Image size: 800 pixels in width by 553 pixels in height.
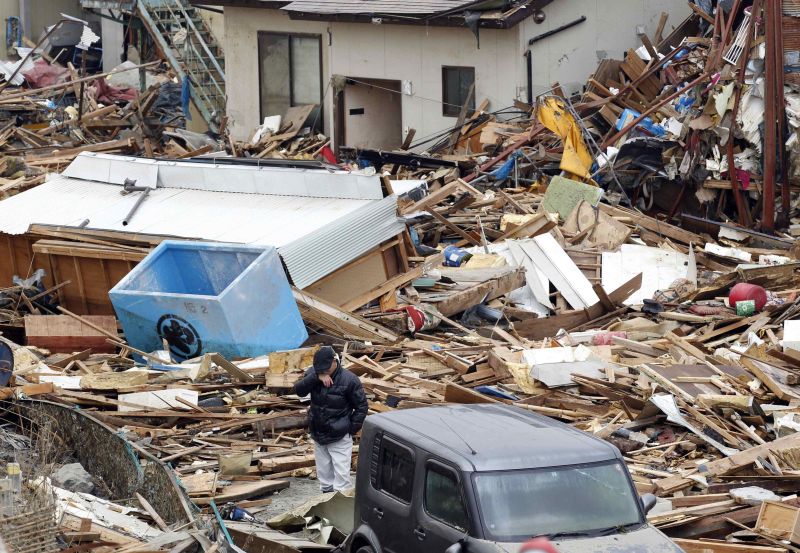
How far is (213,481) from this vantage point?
396 inches

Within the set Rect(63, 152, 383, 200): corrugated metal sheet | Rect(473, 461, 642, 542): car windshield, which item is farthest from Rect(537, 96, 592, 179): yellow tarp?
Rect(473, 461, 642, 542): car windshield

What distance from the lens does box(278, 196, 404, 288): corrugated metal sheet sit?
14.9 meters

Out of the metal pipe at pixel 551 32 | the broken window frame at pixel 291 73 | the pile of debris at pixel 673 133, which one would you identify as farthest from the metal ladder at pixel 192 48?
the metal pipe at pixel 551 32

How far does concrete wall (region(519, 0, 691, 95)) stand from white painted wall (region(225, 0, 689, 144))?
0.02 metres

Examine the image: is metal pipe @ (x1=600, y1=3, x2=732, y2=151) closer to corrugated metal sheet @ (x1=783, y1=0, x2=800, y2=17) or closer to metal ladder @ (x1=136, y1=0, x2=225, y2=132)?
corrugated metal sheet @ (x1=783, y1=0, x2=800, y2=17)

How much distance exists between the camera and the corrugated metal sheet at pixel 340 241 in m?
14.9

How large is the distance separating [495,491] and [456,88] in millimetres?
20814

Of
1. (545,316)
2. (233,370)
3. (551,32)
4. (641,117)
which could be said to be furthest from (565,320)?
(551,32)

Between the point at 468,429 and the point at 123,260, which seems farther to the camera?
the point at 123,260

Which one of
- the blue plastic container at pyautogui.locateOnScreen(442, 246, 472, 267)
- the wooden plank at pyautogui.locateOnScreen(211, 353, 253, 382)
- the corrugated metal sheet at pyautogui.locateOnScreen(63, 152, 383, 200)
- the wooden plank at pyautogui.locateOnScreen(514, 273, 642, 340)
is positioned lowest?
the wooden plank at pyautogui.locateOnScreen(514, 273, 642, 340)

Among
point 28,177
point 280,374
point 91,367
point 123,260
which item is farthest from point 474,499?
point 28,177

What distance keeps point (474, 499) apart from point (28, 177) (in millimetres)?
17296

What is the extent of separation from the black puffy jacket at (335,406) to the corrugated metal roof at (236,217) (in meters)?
5.26

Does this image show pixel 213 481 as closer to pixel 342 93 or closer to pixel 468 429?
pixel 468 429
